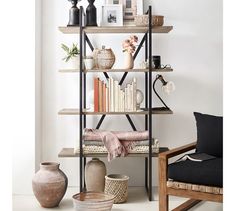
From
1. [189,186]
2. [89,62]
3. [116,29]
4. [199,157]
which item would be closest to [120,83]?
[89,62]

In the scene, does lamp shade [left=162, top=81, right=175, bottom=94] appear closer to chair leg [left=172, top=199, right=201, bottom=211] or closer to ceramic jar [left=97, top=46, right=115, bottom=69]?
ceramic jar [left=97, top=46, right=115, bottom=69]

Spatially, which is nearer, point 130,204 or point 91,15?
point 130,204

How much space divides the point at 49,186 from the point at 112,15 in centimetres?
181

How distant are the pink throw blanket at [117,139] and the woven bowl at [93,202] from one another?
0.50 metres

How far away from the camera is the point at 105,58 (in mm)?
4664

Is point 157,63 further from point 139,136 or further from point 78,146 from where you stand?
point 78,146

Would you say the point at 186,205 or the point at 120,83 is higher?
the point at 120,83

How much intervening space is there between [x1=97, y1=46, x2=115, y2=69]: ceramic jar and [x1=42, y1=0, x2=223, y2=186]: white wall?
46 cm

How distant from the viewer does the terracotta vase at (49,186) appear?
14.1 feet

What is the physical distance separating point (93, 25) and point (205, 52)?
1.23m

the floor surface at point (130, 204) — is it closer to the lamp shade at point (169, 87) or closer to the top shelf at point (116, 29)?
the lamp shade at point (169, 87)

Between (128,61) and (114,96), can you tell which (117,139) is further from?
(128,61)

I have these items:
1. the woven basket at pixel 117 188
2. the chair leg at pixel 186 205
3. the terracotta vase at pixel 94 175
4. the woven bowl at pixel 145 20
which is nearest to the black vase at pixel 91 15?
the woven bowl at pixel 145 20
